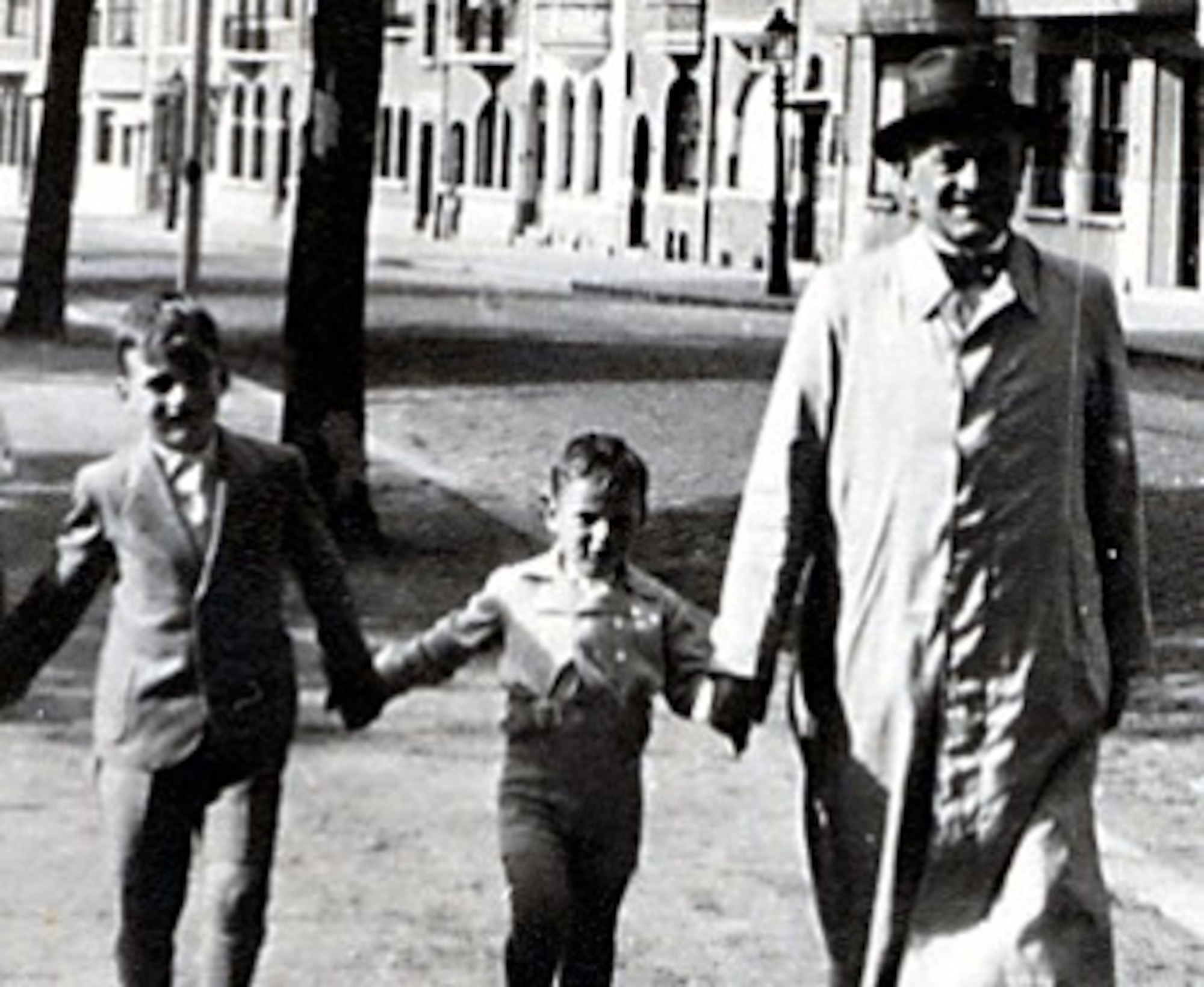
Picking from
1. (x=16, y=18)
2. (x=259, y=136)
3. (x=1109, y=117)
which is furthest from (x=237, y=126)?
(x=1109, y=117)

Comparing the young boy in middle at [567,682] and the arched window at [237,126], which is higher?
the arched window at [237,126]

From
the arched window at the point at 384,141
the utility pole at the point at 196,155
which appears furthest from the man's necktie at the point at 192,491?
the arched window at the point at 384,141

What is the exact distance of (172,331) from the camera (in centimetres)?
201

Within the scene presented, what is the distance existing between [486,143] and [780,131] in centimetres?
92

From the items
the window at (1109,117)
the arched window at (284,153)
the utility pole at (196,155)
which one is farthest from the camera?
the window at (1109,117)

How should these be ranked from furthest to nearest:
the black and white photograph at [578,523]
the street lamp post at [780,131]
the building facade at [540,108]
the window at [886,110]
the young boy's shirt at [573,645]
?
the street lamp post at [780,131] → the building facade at [540,108] → the window at [886,110] → the young boy's shirt at [573,645] → the black and white photograph at [578,523]

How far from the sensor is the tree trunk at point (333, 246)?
3.61m

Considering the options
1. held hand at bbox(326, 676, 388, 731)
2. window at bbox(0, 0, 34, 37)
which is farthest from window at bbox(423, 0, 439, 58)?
held hand at bbox(326, 676, 388, 731)

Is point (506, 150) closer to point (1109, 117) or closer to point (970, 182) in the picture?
point (970, 182)

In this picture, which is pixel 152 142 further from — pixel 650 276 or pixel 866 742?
pixel 866 742

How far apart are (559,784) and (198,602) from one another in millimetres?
341

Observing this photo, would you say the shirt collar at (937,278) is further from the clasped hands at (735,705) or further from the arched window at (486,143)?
the arched window at (486,143)

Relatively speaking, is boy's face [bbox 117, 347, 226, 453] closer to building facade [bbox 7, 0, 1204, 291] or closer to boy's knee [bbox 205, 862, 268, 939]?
boy's knee [bbox 205, 862, 268, 939]

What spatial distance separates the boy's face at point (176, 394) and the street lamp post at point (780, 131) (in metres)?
1.55
